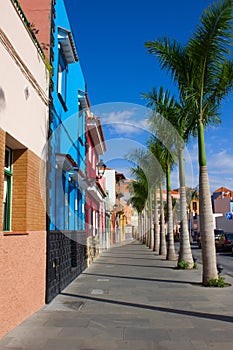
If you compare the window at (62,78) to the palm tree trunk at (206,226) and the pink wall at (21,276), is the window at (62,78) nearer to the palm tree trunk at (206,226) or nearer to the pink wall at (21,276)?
the palm tree trunk at (206,226)

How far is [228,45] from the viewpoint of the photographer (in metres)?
11.4

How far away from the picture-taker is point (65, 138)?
1240cm

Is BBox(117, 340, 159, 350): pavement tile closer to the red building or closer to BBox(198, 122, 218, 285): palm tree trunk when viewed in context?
BBox(198, 122, 218, 285): palm tree trunk

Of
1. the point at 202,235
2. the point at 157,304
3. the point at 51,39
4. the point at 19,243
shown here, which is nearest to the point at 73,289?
the point at 157,304

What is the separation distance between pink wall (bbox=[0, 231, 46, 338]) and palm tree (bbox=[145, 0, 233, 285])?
5013 millimetres

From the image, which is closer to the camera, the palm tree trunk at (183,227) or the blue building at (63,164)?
the blue building at (63,164)

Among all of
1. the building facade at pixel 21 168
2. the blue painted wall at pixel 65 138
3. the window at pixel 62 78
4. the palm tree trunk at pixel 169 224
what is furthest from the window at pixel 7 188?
the palm tree trunk at pixel 169 224

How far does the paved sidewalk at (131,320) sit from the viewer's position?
5.64 m

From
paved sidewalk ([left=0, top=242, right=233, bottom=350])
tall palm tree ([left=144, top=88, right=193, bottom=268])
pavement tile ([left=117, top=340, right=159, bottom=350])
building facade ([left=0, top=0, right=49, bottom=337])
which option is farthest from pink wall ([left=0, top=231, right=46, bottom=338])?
tall palm tree ([left=144, top=88, right=193, bottom=268])

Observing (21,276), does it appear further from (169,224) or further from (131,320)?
(169,224)

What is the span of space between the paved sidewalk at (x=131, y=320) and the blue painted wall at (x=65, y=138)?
7.56 feet

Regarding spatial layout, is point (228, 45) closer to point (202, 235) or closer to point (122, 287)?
point (202, 235)

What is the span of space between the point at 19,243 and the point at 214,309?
4.20m

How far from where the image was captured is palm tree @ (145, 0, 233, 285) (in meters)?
11.0
